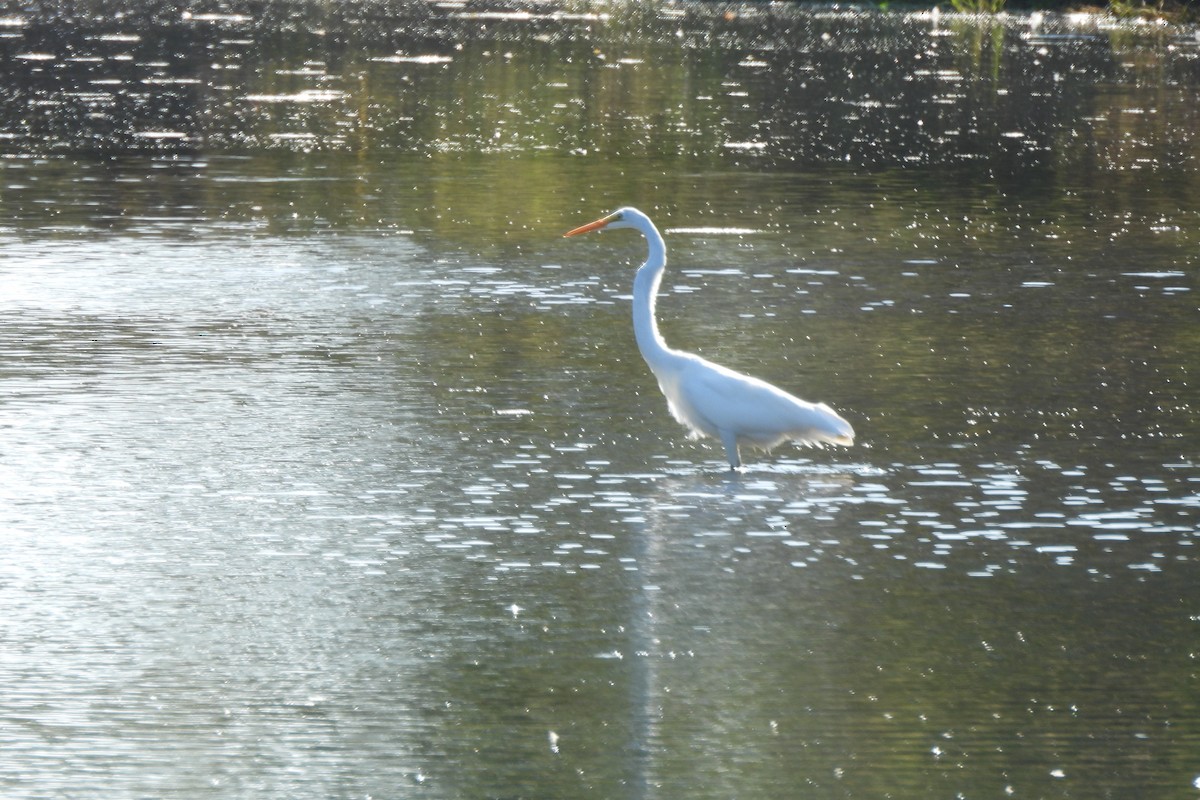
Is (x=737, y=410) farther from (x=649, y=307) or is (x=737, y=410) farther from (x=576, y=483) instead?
(x=649, y=307)

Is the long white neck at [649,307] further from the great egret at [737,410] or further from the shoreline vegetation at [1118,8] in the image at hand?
the shoreline vegetation at [1118,8]

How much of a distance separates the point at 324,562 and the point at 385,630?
833mm

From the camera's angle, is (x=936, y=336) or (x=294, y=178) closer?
(x=936, y=336)

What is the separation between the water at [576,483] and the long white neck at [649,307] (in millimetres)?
462

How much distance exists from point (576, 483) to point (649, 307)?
1409 mm

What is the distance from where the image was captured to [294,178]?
65.0ft

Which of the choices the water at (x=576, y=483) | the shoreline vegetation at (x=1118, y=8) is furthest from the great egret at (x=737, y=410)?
the shoreline vegetation at (x=1118, y=8)

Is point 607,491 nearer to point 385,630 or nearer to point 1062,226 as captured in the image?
point 385,630

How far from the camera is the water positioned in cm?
631

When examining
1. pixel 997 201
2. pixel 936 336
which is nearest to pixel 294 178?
pixel 997 201

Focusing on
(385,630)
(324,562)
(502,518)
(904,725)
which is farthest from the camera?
(502,518)

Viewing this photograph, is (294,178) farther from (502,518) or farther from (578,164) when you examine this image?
(502,518)

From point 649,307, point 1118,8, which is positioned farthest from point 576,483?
point 1118,8

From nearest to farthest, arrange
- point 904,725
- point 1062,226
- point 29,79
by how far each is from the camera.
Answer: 1. point 904,725
2. point 1062,226
3. point 29,79
